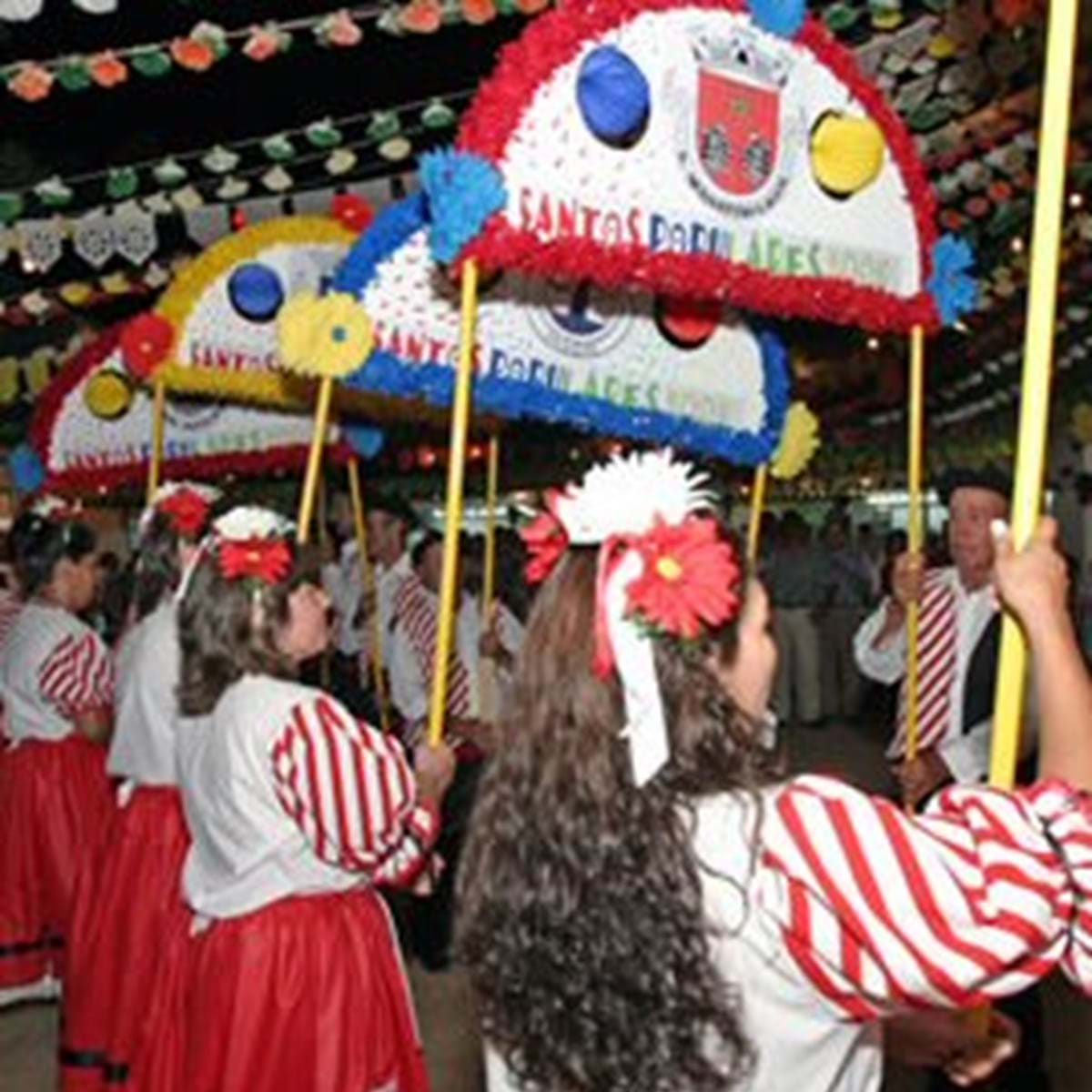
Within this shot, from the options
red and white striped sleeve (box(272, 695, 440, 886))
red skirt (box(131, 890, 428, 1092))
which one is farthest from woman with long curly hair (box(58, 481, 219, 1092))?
red and white striped sleeve (box(272, 695, 440, 886))

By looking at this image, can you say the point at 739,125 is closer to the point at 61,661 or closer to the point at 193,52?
the point at 193,52

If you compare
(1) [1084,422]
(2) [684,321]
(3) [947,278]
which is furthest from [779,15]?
(1) [1084,422]

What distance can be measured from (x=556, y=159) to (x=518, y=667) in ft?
4.66

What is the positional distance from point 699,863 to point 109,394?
18.9 ft

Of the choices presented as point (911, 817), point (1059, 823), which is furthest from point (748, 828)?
point (1059, 823)

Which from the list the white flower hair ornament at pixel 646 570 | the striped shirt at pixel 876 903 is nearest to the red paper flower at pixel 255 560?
the white flower hair ornament at pixel 646 570

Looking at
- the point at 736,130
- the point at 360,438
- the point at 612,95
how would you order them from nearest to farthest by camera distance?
the point at 612,95
the point at 736,130
the point at 360,438

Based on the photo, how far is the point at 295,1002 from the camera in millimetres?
3557

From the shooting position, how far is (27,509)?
21.7 ft

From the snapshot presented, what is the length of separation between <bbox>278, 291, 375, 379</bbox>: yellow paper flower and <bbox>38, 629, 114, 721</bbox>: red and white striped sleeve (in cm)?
193

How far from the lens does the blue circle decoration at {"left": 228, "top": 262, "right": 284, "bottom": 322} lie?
19.3ft

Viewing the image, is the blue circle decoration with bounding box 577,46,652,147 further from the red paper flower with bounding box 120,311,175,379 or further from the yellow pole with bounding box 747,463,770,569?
the red paper flower with bounding box 120,311,175,379

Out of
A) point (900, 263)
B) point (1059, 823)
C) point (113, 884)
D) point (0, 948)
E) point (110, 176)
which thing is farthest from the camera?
point (110, 176)

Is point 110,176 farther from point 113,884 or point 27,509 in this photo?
point 113,884
